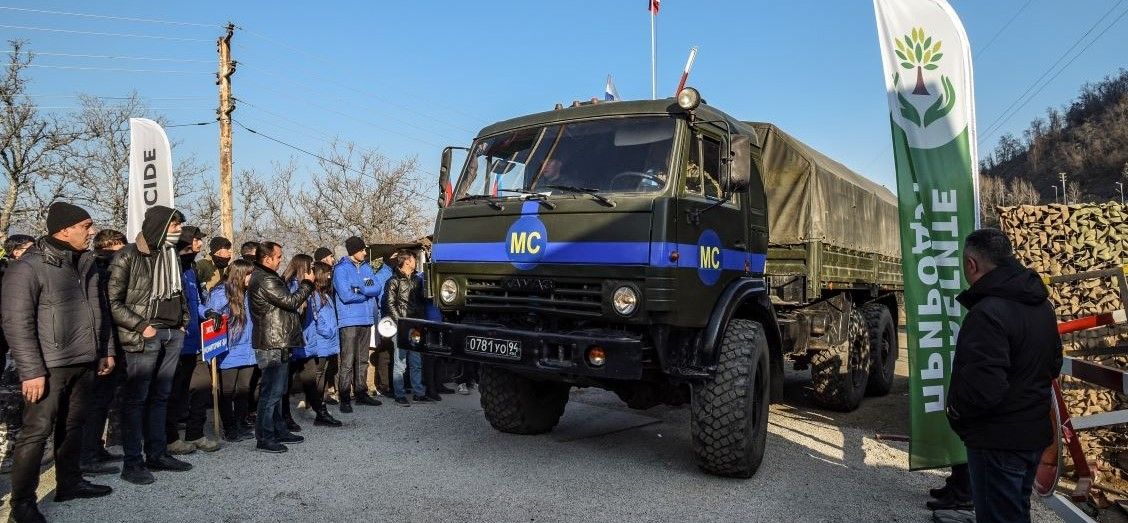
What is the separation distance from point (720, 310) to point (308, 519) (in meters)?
2.88

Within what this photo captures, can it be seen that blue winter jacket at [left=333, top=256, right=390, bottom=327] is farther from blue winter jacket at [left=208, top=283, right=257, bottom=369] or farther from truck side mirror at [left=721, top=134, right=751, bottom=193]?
truck side mirror at [left=721, top=134, right=751, bottom=193]

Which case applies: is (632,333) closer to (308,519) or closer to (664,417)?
(308,519)

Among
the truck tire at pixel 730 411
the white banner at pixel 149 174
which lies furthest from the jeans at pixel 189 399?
the truck tire at pixel 730 411

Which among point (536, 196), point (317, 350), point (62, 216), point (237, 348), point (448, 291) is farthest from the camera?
point (317, 350)

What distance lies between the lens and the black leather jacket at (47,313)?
3.79m

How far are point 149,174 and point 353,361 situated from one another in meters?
3.27

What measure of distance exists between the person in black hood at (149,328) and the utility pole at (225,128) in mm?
10863

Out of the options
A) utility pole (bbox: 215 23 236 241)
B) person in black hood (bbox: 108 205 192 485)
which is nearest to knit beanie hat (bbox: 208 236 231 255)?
person in black hood (bbox: 108 205 192 485)

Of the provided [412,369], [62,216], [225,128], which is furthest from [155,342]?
[225,128]

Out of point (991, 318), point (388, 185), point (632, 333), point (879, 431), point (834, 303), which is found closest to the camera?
point (991, 318)

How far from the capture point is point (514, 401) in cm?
Result: 590

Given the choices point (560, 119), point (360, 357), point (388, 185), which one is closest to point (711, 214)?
point (560, 119)

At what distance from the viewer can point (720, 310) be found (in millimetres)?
4688

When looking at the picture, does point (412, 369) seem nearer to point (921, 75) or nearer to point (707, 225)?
point (707, 225)
